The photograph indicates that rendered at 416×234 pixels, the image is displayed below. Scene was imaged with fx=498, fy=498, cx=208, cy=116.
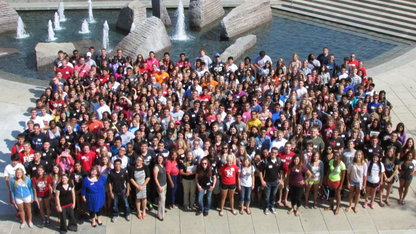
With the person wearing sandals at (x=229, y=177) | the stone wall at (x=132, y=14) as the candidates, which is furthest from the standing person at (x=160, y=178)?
the stone wall at (x=132, y=14)

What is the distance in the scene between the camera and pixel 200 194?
959 cm

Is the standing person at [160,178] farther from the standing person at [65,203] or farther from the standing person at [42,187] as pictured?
the standing person at [42,187]

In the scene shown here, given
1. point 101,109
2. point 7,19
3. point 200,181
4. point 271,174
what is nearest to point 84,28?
point 7,19

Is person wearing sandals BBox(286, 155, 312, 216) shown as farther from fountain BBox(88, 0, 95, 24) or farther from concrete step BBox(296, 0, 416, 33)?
fountain BBox(88, 0, 95, 24)

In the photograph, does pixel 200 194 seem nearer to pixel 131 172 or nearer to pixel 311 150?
pixel 131 172

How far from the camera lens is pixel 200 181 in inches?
373

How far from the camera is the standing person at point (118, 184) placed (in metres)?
9.15

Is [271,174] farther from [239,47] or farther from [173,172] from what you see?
[239,47]

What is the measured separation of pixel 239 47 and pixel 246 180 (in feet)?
30.1

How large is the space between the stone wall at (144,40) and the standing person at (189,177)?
787cm

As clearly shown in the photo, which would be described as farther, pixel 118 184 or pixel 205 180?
pixel 205 180

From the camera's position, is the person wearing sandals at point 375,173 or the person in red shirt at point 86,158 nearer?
the person wearing sandals at point 375,173

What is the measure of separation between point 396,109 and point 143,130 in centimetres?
766

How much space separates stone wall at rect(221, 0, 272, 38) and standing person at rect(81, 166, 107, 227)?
11.9 metres
